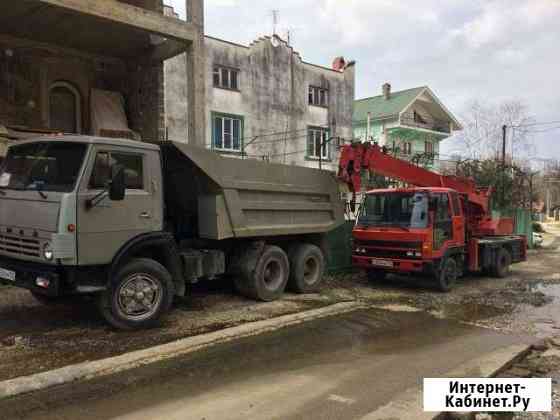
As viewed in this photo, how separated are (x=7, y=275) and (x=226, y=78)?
53.5 ft

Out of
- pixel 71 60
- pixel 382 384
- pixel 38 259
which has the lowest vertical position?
pixel 382 384

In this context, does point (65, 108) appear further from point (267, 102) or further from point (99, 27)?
point (267, 102)

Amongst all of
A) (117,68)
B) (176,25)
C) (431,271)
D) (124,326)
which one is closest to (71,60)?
(117,68)

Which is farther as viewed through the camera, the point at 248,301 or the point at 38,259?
the point at 248,301

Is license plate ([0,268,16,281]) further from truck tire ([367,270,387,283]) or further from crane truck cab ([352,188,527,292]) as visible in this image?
truck tire ([367,270,387,283])

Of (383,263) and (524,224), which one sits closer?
(383,263)

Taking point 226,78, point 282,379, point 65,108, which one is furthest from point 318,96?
point 282,379

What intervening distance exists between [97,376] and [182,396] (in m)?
1.05

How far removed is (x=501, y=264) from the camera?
1280cm

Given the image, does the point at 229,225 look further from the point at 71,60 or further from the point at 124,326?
the point at 71,60

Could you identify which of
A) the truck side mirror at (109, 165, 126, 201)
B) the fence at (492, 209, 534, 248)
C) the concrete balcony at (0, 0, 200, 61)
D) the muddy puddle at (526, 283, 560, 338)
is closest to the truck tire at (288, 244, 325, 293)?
the muddy puddle at (526, 283, 560, 338)

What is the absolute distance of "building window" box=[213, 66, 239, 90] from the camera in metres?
20.8

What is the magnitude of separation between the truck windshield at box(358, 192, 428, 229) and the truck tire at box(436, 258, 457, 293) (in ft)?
3.57

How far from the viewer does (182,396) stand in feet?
14.7
